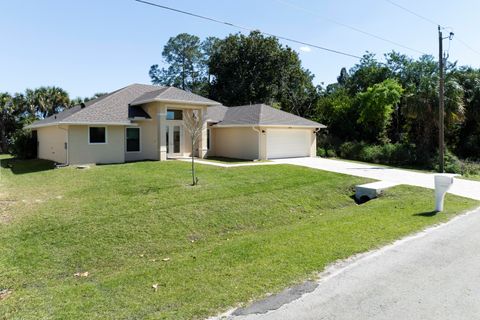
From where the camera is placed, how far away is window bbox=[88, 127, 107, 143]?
2064cm

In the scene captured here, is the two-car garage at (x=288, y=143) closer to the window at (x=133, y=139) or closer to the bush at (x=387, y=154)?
the bush at (x=387, y=154)

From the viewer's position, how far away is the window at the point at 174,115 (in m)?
23.5

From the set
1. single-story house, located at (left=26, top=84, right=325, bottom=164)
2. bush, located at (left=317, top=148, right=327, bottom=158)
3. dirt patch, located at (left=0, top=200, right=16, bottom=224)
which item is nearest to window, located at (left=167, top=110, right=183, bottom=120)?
single-story house, located at (left=26, top=84, right=325, bottom=164)

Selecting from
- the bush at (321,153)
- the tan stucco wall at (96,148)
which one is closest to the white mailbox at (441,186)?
the tan stucco wall at (96,148)

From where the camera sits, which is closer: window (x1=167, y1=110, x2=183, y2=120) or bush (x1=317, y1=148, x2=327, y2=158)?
window (x1=167, y1=110, x2=183, y2=120)

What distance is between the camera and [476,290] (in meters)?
5.20

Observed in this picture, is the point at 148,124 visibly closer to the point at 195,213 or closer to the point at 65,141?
the point at 65,141

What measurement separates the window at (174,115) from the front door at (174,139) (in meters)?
0.46

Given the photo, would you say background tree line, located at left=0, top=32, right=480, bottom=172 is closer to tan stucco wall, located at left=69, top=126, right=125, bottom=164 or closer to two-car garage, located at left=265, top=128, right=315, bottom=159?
two-car garage, located at left=265, top=128, right=315, bottom=159

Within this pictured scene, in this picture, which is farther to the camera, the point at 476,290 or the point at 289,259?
the point at 289,259

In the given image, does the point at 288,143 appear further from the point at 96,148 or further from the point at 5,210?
the point at 5,210

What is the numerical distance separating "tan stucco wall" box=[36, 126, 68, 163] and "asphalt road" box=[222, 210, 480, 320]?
60.0ft

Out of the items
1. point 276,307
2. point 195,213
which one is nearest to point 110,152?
point 195,213

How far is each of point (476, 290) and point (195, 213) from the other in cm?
748
